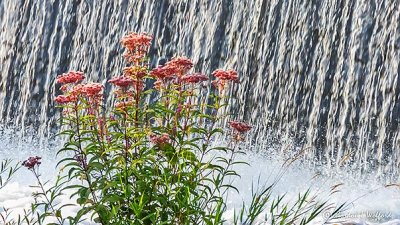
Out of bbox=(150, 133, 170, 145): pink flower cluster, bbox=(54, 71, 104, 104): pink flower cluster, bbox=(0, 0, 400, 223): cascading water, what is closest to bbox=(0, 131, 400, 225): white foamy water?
bbox=(0, 0, 400, 223): cascading water

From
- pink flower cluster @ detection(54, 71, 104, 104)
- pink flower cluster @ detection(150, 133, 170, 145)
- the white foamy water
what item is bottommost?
the white foamy water

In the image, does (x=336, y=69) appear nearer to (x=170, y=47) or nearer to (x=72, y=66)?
(x=170, y=47)

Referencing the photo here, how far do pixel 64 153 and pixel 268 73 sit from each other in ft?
8.64

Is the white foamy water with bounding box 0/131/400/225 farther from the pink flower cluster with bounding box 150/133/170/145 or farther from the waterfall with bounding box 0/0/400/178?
the pink flower cluster with bounding box 150/133/170/145

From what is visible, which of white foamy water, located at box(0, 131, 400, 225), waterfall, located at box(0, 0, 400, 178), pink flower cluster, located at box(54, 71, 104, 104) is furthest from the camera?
waterfall, located at box(0, 0, 400, 178)

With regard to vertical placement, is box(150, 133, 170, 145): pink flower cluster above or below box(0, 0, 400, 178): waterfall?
below

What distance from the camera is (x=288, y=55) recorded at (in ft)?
26.3

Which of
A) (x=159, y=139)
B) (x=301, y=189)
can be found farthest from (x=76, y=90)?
(x=301, y=189)

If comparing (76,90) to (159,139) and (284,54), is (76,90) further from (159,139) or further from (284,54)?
(284,54)

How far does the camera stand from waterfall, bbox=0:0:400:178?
765cm

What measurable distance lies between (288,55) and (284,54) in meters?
0.04

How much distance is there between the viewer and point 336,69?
308 inches

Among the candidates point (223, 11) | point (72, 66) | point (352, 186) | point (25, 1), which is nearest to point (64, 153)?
point (72, 66)

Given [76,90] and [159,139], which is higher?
[76,90]
